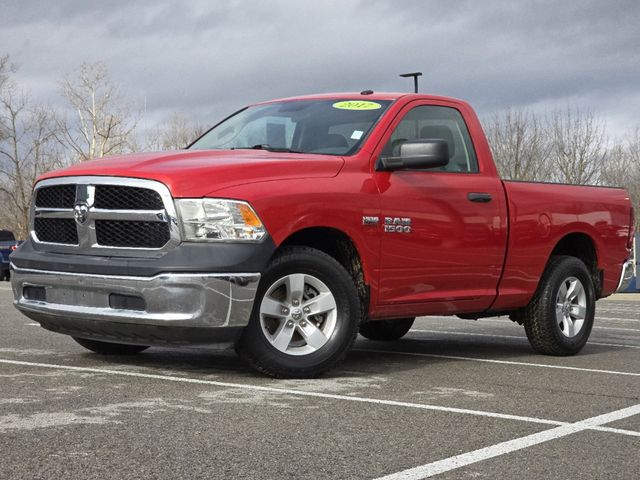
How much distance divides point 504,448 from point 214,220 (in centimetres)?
238

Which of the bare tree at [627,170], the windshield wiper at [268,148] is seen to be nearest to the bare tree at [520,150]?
the bare tree at [627,170]

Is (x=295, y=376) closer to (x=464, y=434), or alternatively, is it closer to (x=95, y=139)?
(x=464, y=434)

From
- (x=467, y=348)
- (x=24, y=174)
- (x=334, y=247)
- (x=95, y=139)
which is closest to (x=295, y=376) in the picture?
(x=334, y=247)

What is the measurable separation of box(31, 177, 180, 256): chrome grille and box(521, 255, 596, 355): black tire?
11.9ft

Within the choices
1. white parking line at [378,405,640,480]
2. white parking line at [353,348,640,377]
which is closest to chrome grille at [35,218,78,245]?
white parking line at [353,348,640,377]

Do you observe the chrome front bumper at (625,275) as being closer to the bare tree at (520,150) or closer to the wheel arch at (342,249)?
the wheel arch at (342,249)

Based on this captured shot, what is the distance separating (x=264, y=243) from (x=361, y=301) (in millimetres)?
1119

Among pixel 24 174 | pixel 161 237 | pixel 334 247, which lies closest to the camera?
pixel 161 237

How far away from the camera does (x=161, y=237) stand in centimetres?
623

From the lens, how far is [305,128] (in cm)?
758

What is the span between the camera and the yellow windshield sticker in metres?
7.65

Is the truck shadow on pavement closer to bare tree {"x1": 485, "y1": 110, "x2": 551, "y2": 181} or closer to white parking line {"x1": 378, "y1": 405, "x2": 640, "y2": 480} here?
white parking line {"x1": 378, "y1": 405, "x2": 640, "y2": 480}

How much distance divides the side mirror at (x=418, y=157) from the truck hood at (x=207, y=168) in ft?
1.22

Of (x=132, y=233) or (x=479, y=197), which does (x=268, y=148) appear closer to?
(x=132, y=233)
